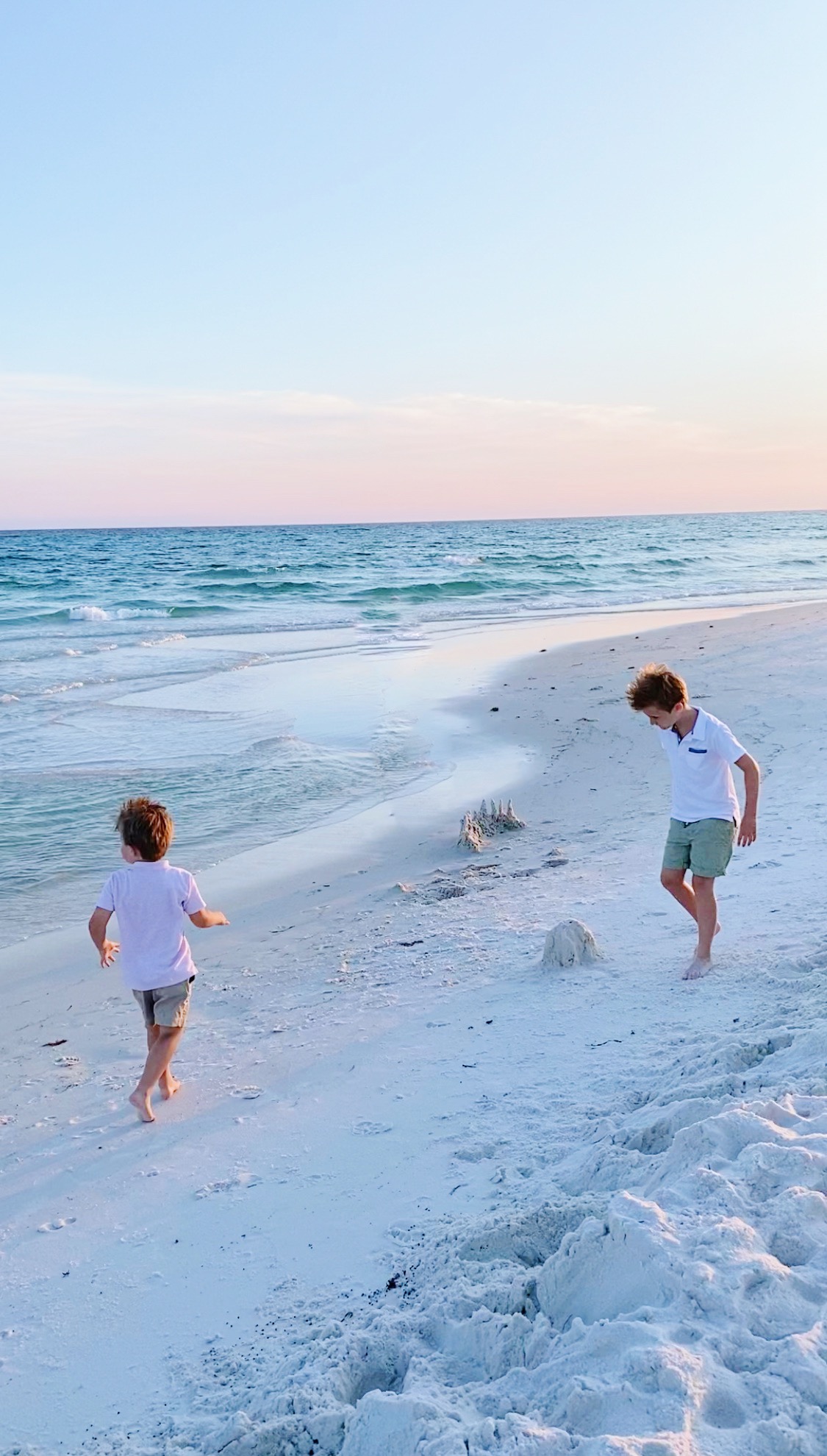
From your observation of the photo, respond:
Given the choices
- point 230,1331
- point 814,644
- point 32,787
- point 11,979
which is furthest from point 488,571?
point 230,1331

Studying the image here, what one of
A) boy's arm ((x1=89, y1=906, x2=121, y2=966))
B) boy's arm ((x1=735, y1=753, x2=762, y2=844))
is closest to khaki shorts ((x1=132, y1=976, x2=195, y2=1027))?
boy's arm ((x1=89, y1=906, x2=121, y2=966))

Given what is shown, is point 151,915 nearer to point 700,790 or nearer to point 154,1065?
point 154,1065

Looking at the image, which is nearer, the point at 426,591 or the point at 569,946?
the point at 569,946

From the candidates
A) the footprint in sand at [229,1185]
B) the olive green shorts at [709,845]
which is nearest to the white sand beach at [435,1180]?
the footprint in sand at [229,1185]

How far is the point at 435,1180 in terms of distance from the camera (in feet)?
10.6

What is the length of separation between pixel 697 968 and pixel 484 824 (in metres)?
3.03

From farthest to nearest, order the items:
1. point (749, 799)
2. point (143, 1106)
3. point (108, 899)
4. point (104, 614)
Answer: point (104, 614) → point (749, 799) → point (108, 899) → point (143, 1106)

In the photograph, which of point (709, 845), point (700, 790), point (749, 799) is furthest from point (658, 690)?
point (709, 845)

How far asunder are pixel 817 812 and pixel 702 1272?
493 centimetres

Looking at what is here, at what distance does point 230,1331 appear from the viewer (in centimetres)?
273

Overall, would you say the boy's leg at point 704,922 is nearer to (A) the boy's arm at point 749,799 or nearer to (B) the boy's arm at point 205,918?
(A) the boy's arm at point 749,799

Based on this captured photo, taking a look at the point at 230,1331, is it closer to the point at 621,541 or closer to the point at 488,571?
the point at 488,571

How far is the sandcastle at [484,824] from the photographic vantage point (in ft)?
23.3

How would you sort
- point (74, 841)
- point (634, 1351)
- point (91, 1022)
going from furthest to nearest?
point (74, 841) < point (91, 1022) < point (634, 1351)
